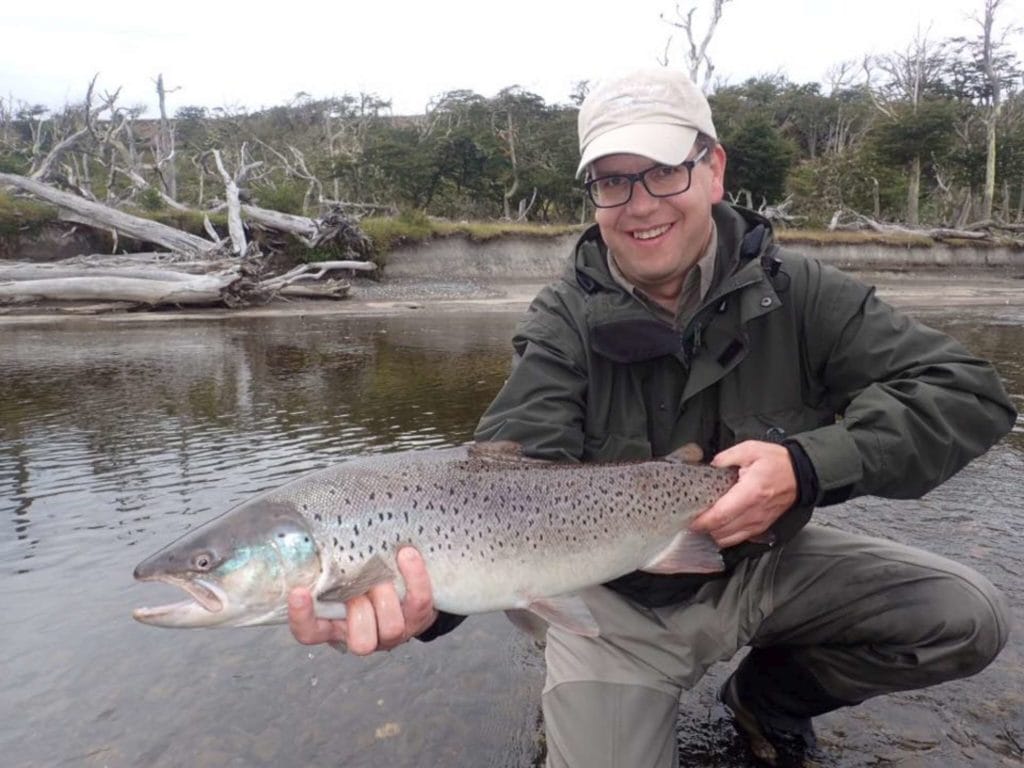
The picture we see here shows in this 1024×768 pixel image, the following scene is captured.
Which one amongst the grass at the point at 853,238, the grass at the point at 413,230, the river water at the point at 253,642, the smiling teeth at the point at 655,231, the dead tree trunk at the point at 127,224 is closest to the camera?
the smiling teeth at the point at 655,231

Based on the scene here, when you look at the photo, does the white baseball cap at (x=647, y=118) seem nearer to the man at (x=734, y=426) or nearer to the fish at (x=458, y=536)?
the man at (x=734, y=426)

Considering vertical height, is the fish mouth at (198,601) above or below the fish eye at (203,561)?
below

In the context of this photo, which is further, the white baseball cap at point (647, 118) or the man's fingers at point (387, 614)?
the white baseball cap at point (647, 118)

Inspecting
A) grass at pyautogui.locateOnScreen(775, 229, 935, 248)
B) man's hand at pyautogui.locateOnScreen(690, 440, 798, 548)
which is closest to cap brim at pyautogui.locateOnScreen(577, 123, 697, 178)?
man's hand at pyautogui.locateOnScreen(690, 440, 798, 548)

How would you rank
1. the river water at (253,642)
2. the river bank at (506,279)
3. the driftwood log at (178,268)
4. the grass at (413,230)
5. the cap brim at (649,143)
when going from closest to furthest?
the cap brim at (649,143), the river water at (253,642), the driftwood log at (178,268), the river bank at (506,279), the grass at (413,230)

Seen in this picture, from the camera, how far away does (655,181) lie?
9.43 feet

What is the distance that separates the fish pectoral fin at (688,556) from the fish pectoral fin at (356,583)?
0.97 meters

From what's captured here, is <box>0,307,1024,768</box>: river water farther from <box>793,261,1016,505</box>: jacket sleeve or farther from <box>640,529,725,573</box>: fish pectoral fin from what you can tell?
<box>793,261,1016,505</box>: jacket sleeve

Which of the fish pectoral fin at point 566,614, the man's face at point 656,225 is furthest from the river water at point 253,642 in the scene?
the man's face at point 656,225

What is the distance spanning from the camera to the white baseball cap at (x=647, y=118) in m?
2.79

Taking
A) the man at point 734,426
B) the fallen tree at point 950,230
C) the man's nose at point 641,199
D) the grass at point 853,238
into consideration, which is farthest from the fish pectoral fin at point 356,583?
the fallen tree at point 950,230

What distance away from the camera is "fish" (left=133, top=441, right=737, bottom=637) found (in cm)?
235

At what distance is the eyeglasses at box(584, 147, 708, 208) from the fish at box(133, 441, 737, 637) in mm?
968

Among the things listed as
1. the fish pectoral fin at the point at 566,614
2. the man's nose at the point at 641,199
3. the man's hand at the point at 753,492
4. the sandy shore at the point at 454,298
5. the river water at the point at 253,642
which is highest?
the man's nose at the point at 641,199
